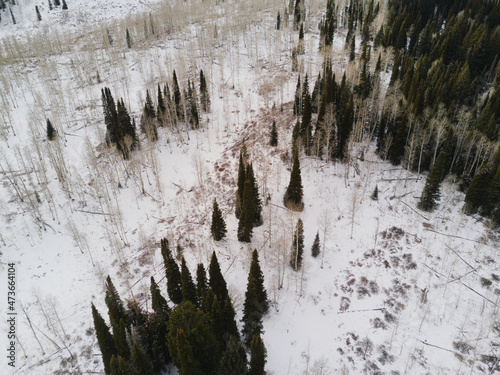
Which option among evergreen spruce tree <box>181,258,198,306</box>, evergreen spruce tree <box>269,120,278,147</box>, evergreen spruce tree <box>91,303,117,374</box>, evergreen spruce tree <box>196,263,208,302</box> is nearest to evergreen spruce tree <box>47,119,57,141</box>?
evergreen spruce tree <box>269,120,278,147</box>

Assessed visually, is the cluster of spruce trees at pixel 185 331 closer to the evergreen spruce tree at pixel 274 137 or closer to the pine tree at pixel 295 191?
the pine tree at pixel 295 191

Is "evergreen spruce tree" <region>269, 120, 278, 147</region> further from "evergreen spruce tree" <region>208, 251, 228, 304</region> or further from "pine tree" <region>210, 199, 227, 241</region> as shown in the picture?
"evergreen spruce tree" <region>208, 251, 228, 304</region>

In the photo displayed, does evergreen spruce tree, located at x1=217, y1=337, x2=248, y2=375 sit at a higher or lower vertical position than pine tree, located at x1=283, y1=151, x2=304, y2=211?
lower

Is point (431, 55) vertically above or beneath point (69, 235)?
above

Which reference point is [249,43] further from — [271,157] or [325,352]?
[325,352]

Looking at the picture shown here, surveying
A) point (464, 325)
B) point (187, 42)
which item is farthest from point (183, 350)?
point (187, 42)

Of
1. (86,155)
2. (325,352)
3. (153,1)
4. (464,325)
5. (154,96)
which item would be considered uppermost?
(153,1)
